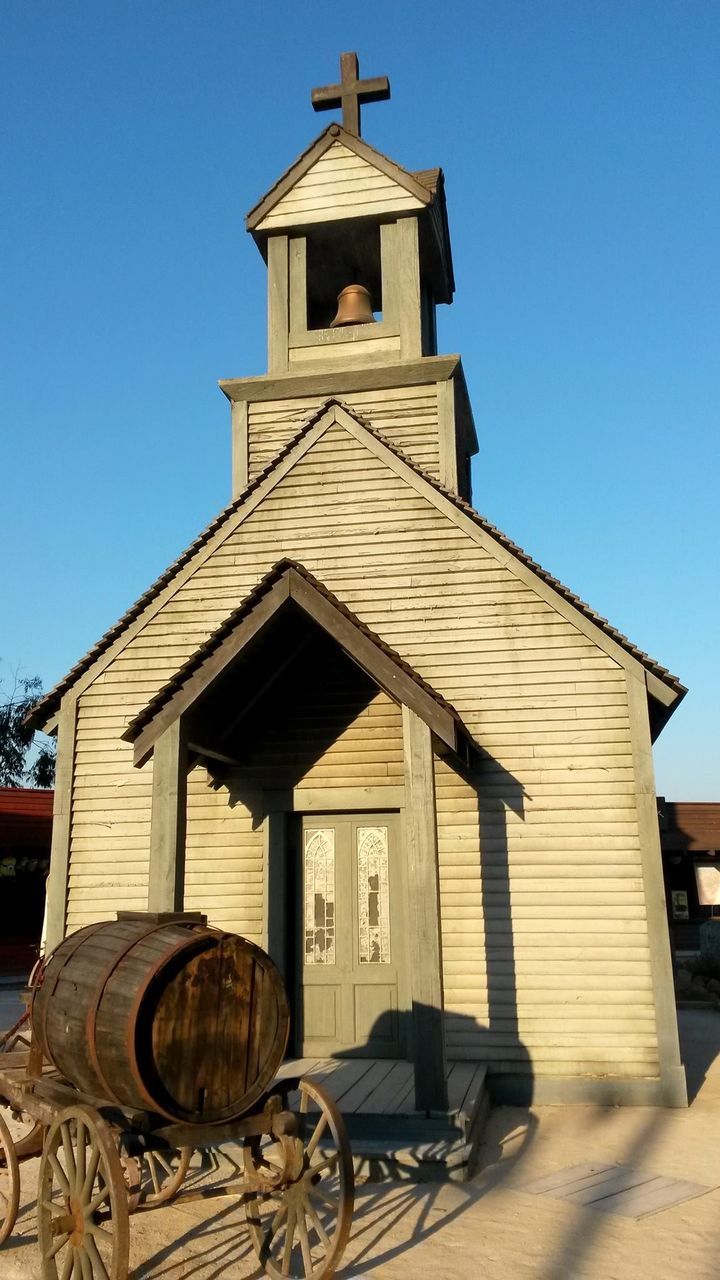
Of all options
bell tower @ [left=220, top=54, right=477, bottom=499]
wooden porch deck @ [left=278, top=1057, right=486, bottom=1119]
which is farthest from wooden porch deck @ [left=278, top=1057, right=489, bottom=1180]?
bell tower @ [left=220, top=54, right=477, bottom=499]

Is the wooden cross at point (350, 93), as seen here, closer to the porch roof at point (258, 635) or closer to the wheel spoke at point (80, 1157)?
the porch roof at point (258, 635)

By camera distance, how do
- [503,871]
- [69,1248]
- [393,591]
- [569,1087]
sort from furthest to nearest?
[393,591]
[503,871]
[569,1087]
[69,1248]

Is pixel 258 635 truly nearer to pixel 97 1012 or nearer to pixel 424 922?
pixel 424 922

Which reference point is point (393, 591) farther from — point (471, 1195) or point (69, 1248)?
point (69, 1248)

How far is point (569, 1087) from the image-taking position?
8539mm

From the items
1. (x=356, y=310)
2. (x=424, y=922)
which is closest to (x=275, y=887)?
(x=424, y=922)

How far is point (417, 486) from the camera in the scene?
10.4m

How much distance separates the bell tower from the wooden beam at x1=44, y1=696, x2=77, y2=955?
3.72 metres

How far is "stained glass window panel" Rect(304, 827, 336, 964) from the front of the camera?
9.62 metres

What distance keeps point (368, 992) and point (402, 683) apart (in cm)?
389

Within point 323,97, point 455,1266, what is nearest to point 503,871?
point 455,1266

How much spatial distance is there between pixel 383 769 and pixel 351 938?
1750 millimetres

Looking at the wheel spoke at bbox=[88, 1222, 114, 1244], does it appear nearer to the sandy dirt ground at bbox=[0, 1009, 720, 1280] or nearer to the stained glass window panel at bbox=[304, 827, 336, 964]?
the sandy dirt ground at bbox=[0, 1009, 720, 1280]

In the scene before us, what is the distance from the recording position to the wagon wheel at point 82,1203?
4191mm
